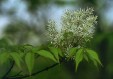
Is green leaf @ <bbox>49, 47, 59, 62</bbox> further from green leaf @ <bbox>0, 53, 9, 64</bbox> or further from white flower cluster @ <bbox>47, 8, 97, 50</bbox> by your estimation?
green leaf @ <bbox>0, 53, 9, 64</bbox>

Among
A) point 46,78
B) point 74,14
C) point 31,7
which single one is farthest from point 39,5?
point 74,14

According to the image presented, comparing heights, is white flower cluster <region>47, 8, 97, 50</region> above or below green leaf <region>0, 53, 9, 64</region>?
above

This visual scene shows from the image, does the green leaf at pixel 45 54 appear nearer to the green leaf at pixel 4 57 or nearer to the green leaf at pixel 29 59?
the green leaf at pixel 29 59

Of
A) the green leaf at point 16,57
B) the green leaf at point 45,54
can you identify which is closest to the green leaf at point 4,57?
the green leaf at point 16,57

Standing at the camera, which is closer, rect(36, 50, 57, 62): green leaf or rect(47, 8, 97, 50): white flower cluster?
rect(36, 50, 57, 62): green leaf

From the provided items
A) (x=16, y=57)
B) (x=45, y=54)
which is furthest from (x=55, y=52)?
(x=16, y=57)

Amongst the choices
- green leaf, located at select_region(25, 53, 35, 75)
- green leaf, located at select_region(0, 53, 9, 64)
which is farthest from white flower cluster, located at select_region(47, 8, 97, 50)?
green leaf, located at select_region(0, 53, 9, 64)

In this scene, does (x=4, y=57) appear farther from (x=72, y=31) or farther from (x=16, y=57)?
(x=72, y=31)

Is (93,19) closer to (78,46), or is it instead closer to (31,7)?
(78,46)
